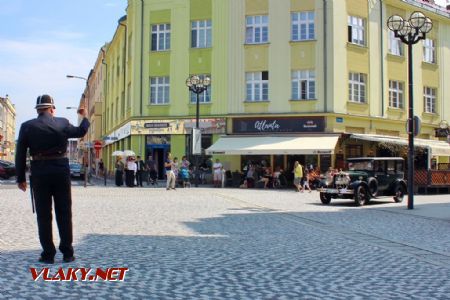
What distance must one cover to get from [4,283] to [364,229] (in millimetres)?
7996

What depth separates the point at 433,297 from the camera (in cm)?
531

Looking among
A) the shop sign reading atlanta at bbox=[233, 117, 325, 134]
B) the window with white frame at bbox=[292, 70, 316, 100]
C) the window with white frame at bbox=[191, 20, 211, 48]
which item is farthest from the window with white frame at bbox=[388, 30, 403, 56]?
the window with white frame at bbox=[191, 20, 211, 48]

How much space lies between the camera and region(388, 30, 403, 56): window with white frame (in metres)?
35.4

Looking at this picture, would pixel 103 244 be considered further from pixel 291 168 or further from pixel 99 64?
pixel 99 64

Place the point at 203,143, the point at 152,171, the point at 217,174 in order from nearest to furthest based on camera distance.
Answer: the point at 217,174, the point at 152,171, the point at 203,143

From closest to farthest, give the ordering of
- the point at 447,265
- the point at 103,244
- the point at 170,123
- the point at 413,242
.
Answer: the point at 447,265 → the point at 103,244 → the point at 413,242 → the point at 170,123

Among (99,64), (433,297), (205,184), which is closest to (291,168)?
(205,184)

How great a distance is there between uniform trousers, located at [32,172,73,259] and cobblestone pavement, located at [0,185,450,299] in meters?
0.28

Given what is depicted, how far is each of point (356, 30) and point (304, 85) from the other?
16.4ft

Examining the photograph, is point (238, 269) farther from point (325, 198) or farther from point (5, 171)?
point (5, 171)

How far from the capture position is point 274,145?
99.4 ft

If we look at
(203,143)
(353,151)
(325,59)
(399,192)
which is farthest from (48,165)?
(353,151)

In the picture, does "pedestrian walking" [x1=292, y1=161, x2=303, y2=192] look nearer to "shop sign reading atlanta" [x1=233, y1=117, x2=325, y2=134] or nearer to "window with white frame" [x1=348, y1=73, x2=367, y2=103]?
"shop sign reading atlanta" [x1=233, y1=117, x2=325, y2=134]

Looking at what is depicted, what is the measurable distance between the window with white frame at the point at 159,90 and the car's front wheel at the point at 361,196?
1890 centimetres
